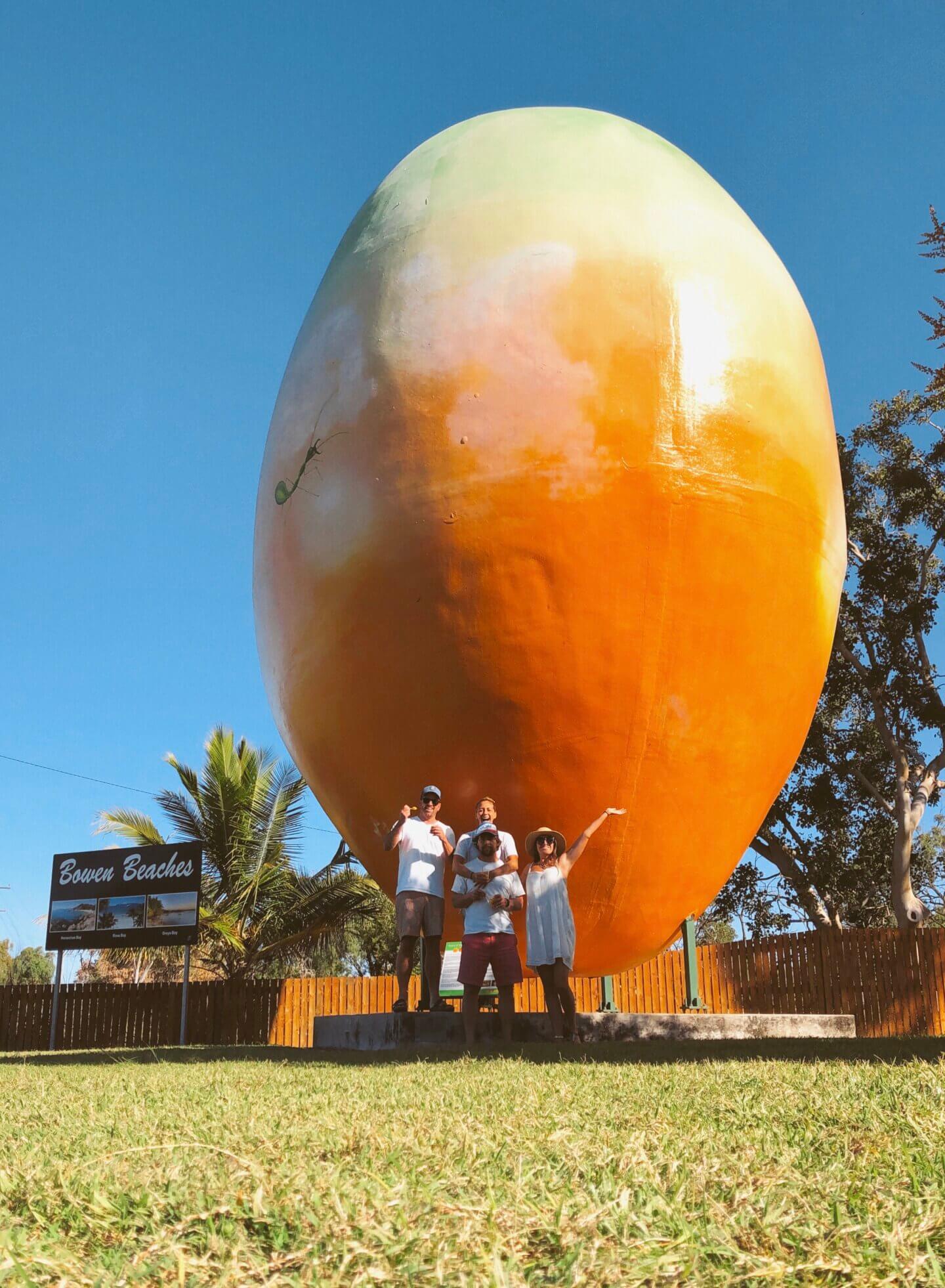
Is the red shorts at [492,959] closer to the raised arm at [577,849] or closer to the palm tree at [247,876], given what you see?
the raised arm at [577,849]

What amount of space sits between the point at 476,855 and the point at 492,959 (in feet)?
1.89

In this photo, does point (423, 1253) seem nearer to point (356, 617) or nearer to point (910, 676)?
point (356, 617)

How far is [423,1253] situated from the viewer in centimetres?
140

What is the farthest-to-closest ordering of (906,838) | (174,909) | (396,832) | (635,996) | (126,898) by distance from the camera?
(906,838) → (635,996) → (126,898) → (174,909) → (396,832)

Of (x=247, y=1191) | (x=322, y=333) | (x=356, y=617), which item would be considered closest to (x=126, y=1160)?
(x=247, y=1191)

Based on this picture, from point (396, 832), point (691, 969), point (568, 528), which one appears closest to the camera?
point (568, 528)

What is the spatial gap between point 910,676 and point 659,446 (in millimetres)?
15534

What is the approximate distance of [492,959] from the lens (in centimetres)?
600

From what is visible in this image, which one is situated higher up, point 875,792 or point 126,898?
point 875,792

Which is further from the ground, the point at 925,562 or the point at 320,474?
the point at 925,562

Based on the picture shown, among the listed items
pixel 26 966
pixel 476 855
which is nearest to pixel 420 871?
pixel 476 855

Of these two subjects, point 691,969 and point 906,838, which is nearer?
point 691,969

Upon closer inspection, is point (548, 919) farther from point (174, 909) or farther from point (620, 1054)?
point (174, 909)

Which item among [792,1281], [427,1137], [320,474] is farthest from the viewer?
[320,474]
